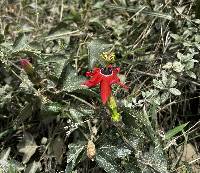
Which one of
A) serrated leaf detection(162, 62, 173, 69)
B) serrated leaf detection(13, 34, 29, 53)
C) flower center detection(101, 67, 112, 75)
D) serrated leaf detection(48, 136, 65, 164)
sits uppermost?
flower center detection(101, 67, 112, 75)

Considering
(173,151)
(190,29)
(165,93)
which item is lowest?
(173,151)

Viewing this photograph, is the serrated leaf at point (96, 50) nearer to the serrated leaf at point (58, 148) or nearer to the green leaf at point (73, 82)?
the green leaf at point (73, 82)

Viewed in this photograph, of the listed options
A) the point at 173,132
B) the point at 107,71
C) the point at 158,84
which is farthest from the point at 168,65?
the point at 107,71

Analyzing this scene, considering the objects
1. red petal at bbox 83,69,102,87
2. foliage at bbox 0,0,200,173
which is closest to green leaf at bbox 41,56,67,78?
foliage at bbox 0,0,200,173

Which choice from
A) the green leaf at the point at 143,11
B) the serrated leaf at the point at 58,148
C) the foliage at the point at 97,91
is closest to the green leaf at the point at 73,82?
the foliage at the point at 97,91

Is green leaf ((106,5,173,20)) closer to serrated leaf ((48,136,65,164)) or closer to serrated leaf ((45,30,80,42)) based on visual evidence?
serrated leaf ((45,30,80,42))

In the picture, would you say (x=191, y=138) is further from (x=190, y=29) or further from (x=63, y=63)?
(x=63, y=63)

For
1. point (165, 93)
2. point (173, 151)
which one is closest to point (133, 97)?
point (165, 93)
